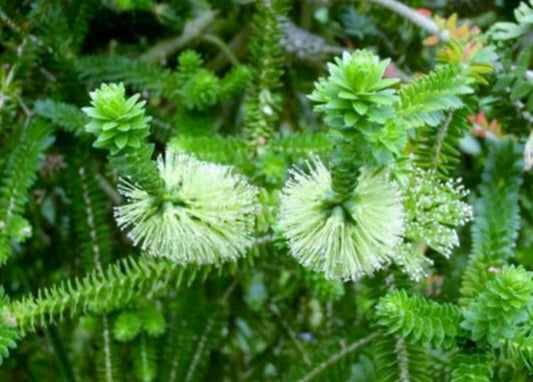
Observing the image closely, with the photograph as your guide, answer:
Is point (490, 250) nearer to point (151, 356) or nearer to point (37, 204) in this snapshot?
point (151, 356)

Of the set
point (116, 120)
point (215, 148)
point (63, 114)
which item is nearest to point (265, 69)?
point (215, 148)

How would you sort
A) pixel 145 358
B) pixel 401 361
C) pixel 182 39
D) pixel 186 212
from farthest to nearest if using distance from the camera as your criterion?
pixel 182 39 < pixel 145 358 < pixel 401 361 < pixel 186 212

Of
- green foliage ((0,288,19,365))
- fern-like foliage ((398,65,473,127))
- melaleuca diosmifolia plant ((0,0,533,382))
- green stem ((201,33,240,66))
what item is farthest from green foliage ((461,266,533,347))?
green stem ((201,33,240,66))

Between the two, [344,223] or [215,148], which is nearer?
[344,223]

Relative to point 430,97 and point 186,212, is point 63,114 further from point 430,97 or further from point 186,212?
point 430,97

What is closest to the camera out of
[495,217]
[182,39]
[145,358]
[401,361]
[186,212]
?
[186,212]

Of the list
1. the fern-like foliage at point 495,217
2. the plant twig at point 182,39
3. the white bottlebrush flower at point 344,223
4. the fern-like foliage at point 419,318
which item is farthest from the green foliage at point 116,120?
the plant twig at point 182,39

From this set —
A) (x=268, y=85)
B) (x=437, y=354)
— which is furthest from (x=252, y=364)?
(x=268, y=85)
